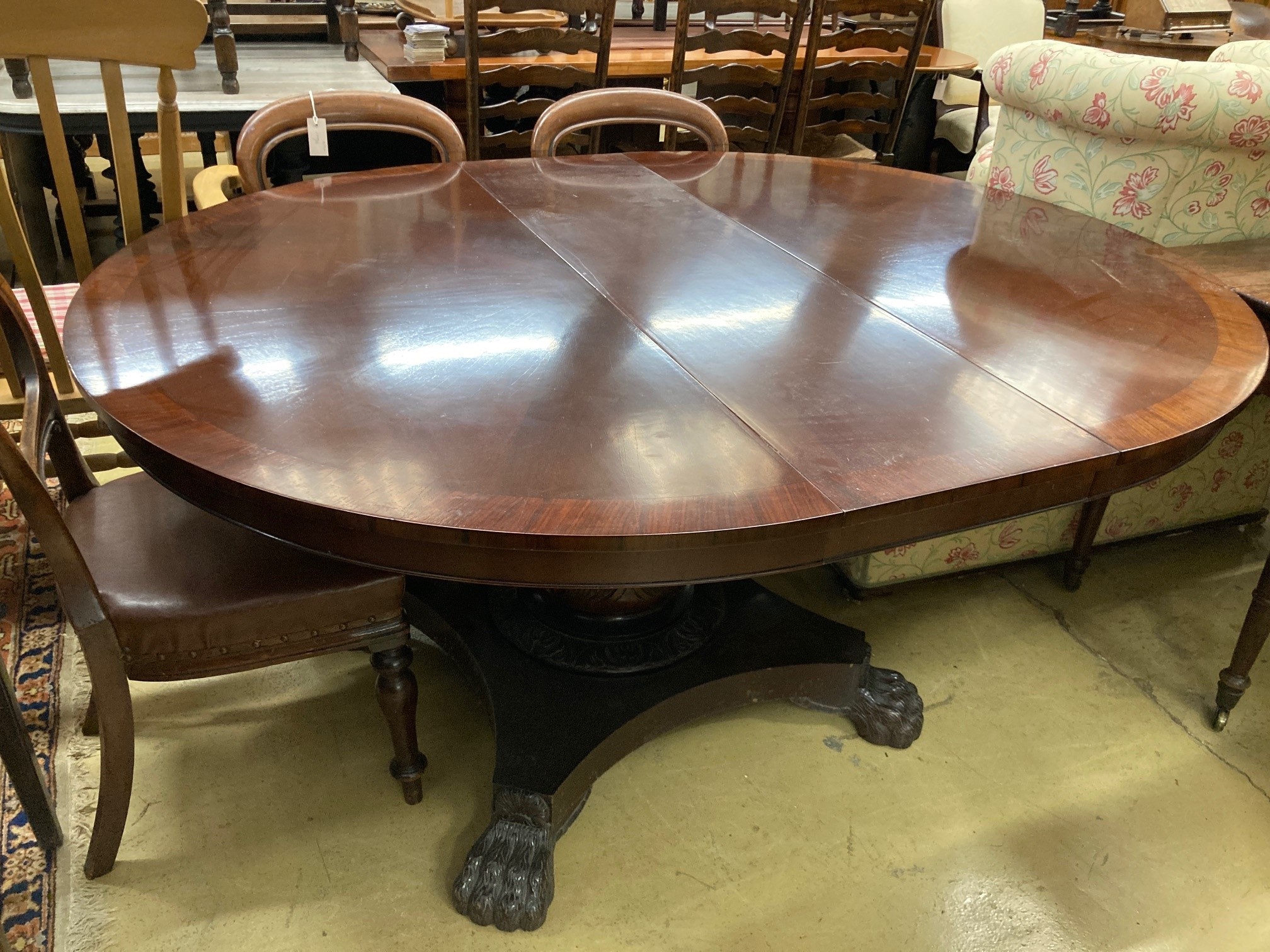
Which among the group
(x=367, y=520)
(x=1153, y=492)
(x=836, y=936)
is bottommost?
(x=836, y=936)

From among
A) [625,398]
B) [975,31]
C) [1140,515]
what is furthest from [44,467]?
[975,31]

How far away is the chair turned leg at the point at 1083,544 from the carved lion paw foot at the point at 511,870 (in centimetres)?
130

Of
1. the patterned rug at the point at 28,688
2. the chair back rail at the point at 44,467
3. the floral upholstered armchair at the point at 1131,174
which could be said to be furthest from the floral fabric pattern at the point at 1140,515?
the patterned rug at the point at 28,688

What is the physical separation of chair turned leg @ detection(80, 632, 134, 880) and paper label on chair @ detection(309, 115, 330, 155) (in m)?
1.05

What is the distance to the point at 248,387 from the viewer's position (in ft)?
3.41

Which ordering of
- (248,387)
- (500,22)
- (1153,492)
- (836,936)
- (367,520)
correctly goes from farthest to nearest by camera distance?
(500,22)
(1153,492)
(836,936)
(248,387)
(367,520)

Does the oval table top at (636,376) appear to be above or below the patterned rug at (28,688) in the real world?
above

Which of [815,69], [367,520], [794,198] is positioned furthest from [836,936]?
[815,69]

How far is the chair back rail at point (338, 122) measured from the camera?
177 cm

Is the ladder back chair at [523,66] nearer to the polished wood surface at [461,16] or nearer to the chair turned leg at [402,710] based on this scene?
the polished wood surface at [461,16]

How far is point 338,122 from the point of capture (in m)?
1.88

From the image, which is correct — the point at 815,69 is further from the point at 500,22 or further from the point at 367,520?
the point at 367,520

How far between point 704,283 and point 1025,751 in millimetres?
1000

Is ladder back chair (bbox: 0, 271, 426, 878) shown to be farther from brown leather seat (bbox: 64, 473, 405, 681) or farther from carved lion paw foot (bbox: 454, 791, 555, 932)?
carved lion paw foot (bbox: 454, 791, 555, 932)
